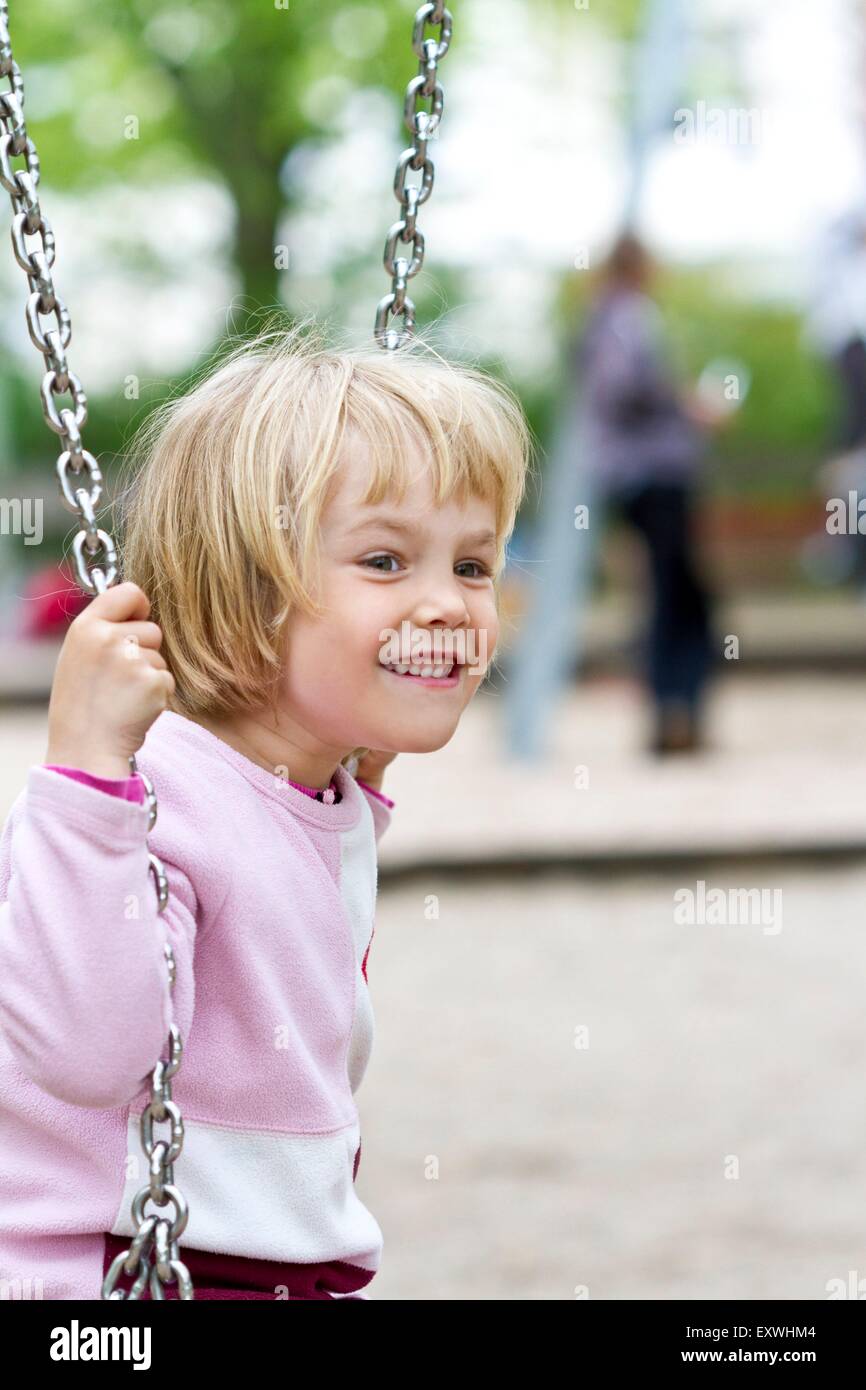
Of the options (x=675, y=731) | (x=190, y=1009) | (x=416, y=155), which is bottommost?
(x=190, y=1009)

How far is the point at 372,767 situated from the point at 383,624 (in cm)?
32

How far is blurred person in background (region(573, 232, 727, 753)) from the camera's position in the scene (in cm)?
737

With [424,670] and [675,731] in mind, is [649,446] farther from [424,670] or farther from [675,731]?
[424,670]

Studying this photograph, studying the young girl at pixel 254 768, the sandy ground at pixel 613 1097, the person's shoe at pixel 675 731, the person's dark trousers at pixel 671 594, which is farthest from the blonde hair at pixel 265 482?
the person's shoe at pixel 675 731

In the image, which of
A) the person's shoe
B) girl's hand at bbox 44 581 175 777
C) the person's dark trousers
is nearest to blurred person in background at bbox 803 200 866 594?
the person's dark trousers

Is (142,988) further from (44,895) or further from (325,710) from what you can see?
(325,710)

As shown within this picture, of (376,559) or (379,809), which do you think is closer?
(376,559)

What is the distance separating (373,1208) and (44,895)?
2.33m

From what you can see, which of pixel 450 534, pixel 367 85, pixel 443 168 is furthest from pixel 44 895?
pixel 367 85

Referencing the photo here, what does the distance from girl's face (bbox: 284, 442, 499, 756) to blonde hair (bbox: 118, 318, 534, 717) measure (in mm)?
12

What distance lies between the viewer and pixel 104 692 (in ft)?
3.89

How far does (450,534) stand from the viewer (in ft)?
4.43

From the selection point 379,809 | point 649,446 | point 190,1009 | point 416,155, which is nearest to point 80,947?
point 190,1009
